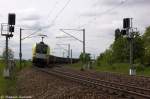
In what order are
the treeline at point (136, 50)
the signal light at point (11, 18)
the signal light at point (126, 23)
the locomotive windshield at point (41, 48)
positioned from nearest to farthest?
1. the signal light at point (11, 18)
2. the signal light at point (126, 23)
3. the locomotive windshield at point (41, 48)
4. the treeline at point (136, 50)

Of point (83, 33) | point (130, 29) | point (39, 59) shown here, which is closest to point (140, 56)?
point (83, 33)

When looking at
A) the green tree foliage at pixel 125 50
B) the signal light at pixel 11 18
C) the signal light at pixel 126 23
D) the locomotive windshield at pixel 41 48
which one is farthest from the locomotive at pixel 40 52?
the green tree foliage at pixel 125 50

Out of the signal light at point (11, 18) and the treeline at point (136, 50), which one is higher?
the signal light at point (11, 18)

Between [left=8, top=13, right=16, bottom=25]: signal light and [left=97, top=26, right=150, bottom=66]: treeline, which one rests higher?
[left=8, top=13, right=16, bottom=25]: signal light

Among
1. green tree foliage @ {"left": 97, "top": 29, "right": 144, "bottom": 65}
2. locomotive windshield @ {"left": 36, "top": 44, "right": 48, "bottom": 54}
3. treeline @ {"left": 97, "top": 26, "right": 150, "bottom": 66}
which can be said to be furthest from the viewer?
green tree foliage @ {"left": 97, "top": 29, "right": 144, "bottom": 65}

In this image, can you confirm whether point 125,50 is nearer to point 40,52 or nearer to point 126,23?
point 40,52

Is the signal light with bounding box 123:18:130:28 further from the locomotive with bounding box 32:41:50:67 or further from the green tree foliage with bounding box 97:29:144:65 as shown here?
the green tree foliage with bounding box 97:29:144:65

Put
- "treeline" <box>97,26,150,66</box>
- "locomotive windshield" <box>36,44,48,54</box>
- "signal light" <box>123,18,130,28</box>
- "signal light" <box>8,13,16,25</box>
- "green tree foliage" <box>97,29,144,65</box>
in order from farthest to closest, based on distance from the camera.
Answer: "green tree foliage" <box>97,29,144,65</box>, "treeline" <box>97,26,150,66</box>, "locomotive windshield" <box>36,44,48,54</box>, "signal light" <box>123,18,130,28</box>, "signal light" <box>8,13,16,25</box>

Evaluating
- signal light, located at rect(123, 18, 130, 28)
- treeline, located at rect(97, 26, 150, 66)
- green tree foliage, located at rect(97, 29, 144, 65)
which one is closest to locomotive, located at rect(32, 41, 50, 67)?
signal light, located at rect(123, 18, 130, 28)

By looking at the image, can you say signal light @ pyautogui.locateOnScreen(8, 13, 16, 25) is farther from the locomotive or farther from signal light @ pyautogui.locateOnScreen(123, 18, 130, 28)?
the locomotive

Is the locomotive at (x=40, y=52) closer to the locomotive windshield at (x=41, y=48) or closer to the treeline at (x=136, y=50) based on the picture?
the locomotive windshield at (x=41, y=48)

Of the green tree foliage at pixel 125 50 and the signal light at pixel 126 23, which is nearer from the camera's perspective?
the signal light at pixel 126 23

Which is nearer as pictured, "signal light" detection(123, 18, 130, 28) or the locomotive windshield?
"signal light" detection(123, 18, 130, 28)

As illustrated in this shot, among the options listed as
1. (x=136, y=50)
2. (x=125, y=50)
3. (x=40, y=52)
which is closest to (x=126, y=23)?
(x=40, y=52)
